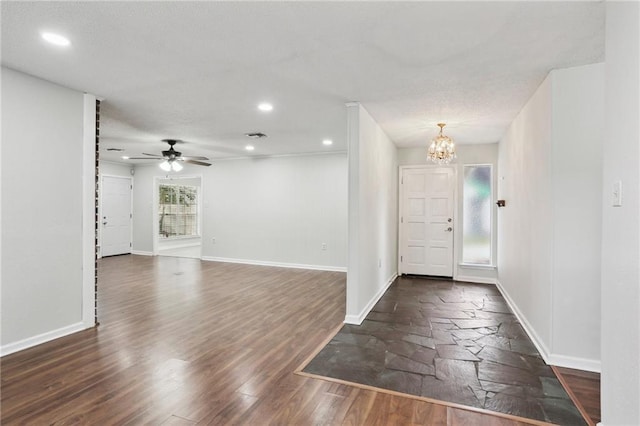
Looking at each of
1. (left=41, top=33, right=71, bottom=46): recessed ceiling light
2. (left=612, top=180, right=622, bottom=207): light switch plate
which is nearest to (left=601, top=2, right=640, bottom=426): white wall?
(left=612, top=180, right=622, bottom=207): light switch plate

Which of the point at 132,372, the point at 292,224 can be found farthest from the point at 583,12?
the point at 292,224

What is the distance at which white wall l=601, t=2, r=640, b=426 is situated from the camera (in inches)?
58.2

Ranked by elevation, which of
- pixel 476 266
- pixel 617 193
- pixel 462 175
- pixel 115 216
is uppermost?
pixel 462 175

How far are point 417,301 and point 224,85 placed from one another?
3.63m

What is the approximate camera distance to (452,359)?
2.78m

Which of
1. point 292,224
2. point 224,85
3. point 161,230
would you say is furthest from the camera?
point 161,230

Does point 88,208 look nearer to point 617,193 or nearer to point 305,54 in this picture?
point 305,54

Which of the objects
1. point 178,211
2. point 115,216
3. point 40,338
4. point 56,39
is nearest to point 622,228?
A: point 56,39

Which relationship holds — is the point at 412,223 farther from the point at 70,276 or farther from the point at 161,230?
the point at 161,230

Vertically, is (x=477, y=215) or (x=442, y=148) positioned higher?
(x=442, y=148)

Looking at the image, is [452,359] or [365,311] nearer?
[452,359]

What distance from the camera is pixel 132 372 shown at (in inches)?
99.1

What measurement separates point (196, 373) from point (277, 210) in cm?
493

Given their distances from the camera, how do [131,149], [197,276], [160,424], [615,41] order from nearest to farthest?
[615,41], [160,424], [197,276], [131,149]
